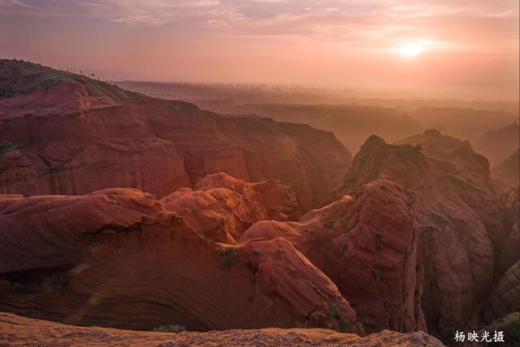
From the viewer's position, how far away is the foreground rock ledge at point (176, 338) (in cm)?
610

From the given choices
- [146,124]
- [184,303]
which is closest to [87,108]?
[146,124]

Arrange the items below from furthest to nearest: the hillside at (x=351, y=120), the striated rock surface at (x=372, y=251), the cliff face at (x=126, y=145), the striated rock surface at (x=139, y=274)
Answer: the hillside at (x=351, y=120)
the cliff face at (x=126, y=145)
the striated rock surface at (x=372, y=251)
the striated rock surface at (x=139, y=274)

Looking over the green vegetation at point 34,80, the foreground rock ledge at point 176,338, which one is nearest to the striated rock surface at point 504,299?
the foreground rock ledge at point 176,338

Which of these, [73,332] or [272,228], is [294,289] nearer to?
[272,228]

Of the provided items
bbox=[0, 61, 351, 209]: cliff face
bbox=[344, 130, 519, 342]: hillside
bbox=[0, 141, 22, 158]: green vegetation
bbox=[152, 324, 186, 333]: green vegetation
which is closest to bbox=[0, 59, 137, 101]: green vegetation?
bbox=[0, 61, 351, 209]: cliff face

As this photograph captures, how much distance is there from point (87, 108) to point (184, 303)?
2532cm

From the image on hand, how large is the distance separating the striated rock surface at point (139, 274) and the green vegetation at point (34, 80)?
2534cm

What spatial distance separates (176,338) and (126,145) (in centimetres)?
2557

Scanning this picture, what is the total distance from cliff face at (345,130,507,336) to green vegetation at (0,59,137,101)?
87.9 ft

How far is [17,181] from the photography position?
22.0 metres

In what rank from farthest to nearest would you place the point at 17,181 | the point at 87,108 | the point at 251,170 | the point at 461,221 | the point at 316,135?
1. the point at 316,135
2. the point at 251,170
3. the point at 87,108
4. the point at 17,181
5. the point at 461,221

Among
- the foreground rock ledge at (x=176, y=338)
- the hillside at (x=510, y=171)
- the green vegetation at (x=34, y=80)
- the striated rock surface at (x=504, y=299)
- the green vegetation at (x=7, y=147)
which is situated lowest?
the striated rock surface at (x=504, y=299)

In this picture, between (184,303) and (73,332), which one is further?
(184,303)

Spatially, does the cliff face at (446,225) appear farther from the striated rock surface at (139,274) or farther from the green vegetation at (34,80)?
the green vegetation at (34,80)
